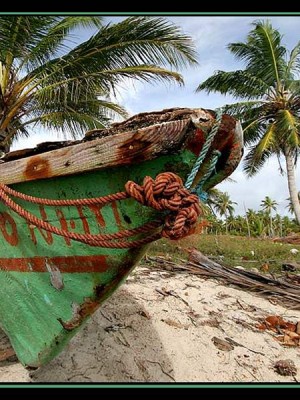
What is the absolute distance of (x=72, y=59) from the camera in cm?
678

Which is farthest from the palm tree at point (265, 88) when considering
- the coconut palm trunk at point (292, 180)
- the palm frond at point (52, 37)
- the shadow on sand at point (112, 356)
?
the shadow on sand at point (112, 356)

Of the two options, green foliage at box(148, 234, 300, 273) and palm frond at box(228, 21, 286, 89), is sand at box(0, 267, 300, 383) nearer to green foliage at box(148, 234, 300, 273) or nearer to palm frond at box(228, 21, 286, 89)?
green foliage at box(148, 234, 300, 273)

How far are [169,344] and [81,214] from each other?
4.69 feet

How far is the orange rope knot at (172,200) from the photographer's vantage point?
1476mm

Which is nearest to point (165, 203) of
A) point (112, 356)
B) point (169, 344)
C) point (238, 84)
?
point (112, 356)

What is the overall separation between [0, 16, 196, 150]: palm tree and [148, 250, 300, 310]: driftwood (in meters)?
3.63

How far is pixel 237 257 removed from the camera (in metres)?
8.51

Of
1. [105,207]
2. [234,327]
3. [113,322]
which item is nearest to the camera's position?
[105,207]

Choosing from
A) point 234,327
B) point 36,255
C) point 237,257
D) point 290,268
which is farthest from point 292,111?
point 36,255

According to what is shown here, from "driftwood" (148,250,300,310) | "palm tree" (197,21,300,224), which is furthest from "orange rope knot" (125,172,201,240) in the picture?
"palm tree" (197,21,300,224)

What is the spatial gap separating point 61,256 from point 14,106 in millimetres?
6068

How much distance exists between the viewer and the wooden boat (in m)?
1.61

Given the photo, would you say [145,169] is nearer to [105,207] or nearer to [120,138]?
[120,138]

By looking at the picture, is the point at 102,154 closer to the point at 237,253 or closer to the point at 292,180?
the point at 237,253
